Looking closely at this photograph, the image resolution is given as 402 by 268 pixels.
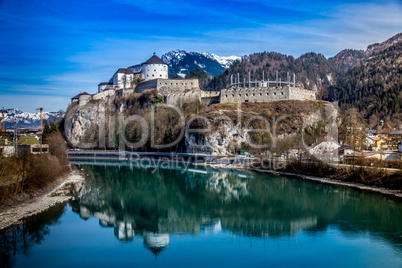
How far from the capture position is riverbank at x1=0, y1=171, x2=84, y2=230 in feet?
44.0

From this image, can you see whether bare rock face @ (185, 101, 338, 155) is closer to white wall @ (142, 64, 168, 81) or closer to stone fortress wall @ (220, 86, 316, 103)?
stone fortress wall @ (220, 86, 316, 103)

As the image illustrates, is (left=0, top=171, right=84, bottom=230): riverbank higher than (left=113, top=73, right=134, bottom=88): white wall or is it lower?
lower

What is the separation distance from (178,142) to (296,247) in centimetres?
2849

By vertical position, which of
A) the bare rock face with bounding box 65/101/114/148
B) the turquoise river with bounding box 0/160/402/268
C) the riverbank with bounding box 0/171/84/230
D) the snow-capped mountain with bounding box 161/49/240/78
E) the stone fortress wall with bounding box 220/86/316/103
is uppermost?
the snow-capped mountain with bounding box 161/49/240/78

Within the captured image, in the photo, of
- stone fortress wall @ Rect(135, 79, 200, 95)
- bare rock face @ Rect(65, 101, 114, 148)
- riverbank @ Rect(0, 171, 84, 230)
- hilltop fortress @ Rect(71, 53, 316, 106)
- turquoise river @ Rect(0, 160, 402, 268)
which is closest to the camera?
turquoise river @ Rect(0, 160, 402, 268)

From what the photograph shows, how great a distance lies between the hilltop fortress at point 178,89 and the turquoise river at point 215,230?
1928cm

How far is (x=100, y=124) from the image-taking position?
50000 mm

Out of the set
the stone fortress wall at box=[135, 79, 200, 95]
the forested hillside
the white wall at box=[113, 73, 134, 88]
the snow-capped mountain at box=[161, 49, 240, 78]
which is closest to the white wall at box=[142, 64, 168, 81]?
the white wall at box=[113, 73, 134, 88]

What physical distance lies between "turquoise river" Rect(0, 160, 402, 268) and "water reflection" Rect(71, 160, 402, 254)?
0.04 metres

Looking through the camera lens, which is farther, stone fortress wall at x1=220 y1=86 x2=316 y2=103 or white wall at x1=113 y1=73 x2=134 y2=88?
white wall at x1=113 y1=73 x2=134 y2=88

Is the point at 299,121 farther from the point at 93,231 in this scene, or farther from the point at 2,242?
the point at 2,242

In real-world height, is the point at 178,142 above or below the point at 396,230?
above

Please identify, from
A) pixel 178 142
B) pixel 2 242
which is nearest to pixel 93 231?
pixel 2 242

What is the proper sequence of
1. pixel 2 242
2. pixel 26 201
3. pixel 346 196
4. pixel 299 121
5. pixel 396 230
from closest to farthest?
1. pixel 2 242
2. pixel 396 230
3. pixel 26 201
4. pixel 346 196
5. pixel 299 121
